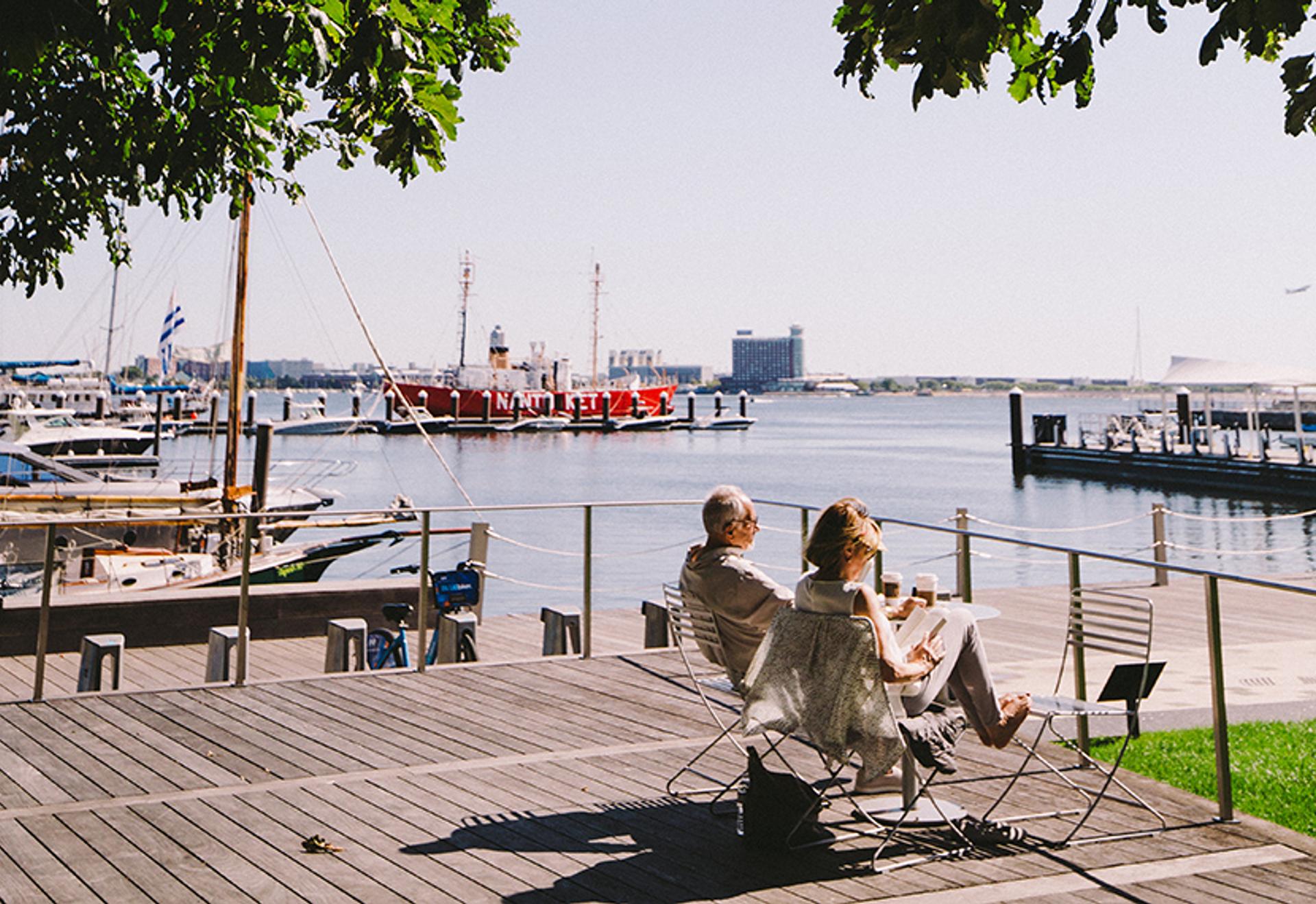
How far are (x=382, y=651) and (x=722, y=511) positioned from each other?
4514 millimetres

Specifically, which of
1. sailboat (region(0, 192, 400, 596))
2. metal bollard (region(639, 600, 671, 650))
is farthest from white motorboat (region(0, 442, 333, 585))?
metal bollard (region(639, 600, 671, 650))

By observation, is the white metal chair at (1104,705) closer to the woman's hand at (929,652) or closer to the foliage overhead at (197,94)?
the woman's hand at (929,652)

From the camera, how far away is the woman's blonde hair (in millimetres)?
4305

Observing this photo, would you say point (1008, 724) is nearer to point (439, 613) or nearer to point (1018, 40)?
point (1018, 40)

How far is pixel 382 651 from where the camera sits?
8.75m

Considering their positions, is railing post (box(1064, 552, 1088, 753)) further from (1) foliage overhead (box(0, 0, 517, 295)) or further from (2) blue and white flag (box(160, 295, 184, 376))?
(2) blue and white flag (box(160, 295, 184, 376))

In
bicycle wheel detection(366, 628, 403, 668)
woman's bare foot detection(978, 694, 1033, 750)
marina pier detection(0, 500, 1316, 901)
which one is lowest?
bicycle wheel detection(366, 628, 403, 668)

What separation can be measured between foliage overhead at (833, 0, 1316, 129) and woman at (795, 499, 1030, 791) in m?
1.50

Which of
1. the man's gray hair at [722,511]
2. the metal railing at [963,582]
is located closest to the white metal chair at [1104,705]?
the metal railing at [963,582]

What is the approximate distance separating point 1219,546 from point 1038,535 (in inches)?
268

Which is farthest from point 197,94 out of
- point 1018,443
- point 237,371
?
point 1018,443

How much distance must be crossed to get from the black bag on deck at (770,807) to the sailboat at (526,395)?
8467cm

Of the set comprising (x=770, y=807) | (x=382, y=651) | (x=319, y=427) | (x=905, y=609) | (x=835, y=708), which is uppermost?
(x=905, y=609)

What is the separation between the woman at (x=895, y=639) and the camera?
4.22 m
